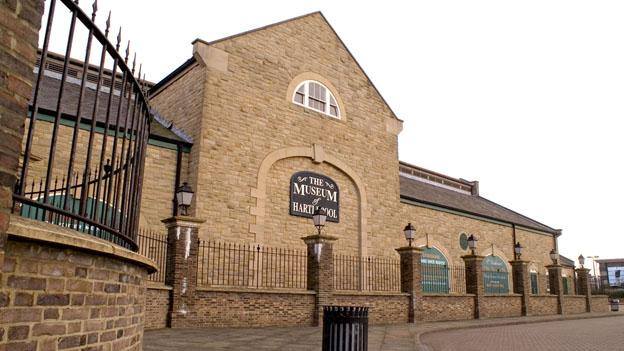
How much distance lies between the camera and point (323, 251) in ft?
50.0

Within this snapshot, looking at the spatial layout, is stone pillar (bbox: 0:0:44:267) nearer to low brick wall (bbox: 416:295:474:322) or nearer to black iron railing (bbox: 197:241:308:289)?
black iron railing (bbox: 197:241:308:289)

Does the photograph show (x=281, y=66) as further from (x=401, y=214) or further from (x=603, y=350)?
(x=603, y=350)

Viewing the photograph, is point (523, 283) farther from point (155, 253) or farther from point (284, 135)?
point (155, 253)

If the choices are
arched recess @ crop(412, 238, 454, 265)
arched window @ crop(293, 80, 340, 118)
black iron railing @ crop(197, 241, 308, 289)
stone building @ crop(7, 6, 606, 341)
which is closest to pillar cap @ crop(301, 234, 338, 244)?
stone building @ crop(7, 6, 606, 341)

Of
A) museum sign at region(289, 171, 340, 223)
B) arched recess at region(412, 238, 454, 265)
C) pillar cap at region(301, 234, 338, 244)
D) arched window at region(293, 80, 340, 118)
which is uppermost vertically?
arched window at region(293, 80, 340, 118)

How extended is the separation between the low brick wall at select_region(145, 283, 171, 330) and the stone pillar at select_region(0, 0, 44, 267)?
9.64 meters

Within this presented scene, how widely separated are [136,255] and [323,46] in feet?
57.1

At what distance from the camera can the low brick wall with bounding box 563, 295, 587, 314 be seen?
27.7 m

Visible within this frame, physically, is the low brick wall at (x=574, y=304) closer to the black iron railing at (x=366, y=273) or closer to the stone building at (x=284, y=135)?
the stone building at (x=284, y=135)

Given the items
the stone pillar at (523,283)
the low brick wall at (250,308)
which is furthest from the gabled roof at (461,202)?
the low brick wall at (250,308)

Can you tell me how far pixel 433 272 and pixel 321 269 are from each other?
36.0ft

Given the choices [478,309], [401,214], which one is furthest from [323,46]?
[478,309]

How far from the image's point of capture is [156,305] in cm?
1214

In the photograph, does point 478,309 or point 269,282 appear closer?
point 269,282
